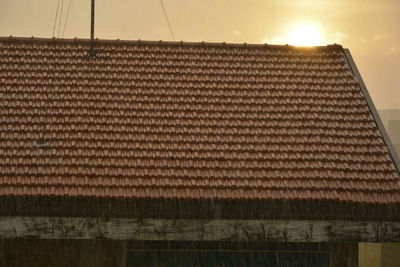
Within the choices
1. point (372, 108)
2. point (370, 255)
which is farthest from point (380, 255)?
point (372, 108)

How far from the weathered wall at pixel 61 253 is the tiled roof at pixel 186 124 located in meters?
1.08

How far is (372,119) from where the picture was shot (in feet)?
43.5

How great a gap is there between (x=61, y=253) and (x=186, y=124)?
3.43 meters

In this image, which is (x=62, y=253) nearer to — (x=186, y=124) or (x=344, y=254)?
(x=186, y=124)

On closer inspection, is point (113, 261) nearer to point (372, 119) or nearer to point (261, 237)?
point (261, 237)

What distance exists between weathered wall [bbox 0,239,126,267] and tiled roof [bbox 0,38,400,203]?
1081mm

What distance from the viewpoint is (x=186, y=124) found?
12.9 meters

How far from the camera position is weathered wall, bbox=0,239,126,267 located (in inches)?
461

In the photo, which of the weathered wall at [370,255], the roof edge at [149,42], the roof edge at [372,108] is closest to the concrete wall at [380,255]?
the weathered wall at [370,255]

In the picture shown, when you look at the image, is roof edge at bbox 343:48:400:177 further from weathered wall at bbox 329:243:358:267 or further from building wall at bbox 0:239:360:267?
building wall at bbox 0:239:360:267

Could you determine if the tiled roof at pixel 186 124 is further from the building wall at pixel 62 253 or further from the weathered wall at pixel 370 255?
the weathered wall at pixel 370 255

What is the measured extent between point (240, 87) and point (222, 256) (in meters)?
3.82

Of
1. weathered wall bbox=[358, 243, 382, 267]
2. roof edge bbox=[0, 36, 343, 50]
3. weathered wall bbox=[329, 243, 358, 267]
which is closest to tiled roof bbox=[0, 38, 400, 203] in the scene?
roof edge bbox=[0, 36, 343, 50]

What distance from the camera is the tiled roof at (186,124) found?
11.7m
